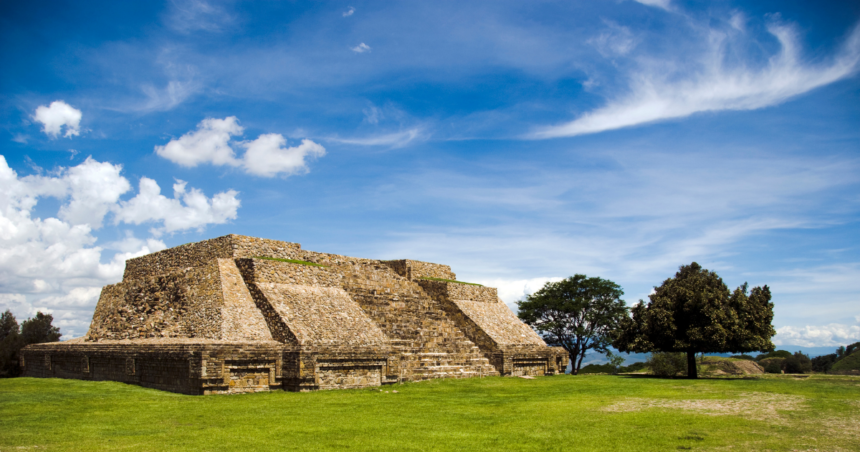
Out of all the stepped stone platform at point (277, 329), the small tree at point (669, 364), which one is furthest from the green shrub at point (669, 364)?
the stepped stone platform at point (277, 329)

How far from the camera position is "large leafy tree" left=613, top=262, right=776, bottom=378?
865 inches

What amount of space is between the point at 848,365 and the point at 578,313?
14.9 meters

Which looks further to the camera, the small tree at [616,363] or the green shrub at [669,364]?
the small tree at [616,363]

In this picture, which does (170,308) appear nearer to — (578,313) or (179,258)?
(179,258)

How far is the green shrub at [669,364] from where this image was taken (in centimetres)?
2503

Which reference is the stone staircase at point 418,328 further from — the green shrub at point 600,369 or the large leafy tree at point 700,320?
the green shrub at point 600,369

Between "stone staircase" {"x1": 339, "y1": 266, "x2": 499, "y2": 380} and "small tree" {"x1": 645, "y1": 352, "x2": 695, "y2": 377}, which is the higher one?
"stone staircase" {"x1": 339, "y1": 266, "x2": 499, "y2": 380}

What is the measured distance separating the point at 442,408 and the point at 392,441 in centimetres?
407

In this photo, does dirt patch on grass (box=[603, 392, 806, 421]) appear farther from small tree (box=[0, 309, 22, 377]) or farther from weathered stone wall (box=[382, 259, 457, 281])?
small tree (box=[0, 309, 22, 377])

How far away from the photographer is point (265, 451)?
8078 mm

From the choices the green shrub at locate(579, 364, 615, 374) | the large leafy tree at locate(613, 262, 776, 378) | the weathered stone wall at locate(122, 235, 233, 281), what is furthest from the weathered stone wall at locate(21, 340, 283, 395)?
the green shrub at locate(579, 364, 615, 374)

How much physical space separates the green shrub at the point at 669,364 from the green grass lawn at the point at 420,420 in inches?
359

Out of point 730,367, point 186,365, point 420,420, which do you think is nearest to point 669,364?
point 730,367

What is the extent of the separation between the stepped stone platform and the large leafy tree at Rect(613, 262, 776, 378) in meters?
3.90
